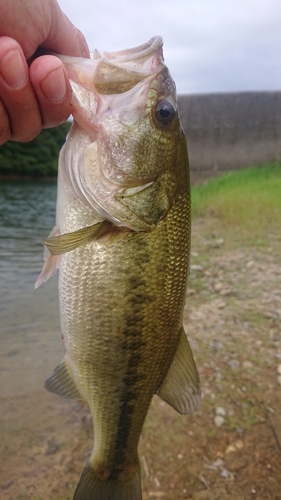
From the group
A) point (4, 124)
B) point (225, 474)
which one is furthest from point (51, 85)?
point (225, 474)

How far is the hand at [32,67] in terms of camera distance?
4.41 feet

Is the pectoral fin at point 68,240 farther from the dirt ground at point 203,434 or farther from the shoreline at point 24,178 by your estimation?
the shoreline at point 24,178

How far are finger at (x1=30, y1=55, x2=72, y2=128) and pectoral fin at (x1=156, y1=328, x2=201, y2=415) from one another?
101 centimetres

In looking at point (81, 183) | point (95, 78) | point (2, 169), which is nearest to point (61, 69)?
point (95, 78)

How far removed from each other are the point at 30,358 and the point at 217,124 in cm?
915

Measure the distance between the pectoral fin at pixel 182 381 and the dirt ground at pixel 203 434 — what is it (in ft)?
3.81

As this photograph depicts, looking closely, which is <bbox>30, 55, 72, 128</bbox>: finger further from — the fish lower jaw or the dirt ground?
the dirt ground

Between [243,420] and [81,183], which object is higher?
[81,183]

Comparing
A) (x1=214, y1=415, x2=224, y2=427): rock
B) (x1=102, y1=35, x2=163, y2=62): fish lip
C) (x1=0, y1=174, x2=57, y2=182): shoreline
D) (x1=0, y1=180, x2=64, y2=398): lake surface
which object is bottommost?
(x1=0, y1=174, x2=57, y2=182): shoreline

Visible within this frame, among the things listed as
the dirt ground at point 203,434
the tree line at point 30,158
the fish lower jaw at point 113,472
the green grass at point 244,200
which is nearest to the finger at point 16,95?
the fish lower jaw at point 113,472

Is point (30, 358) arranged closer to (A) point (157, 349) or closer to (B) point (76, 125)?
(A) point (157, 349)

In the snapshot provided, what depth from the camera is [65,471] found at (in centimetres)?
271

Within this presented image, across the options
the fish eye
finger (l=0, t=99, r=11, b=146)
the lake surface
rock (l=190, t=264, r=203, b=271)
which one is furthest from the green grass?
finger (l=0, t=99, r=11, b=146)

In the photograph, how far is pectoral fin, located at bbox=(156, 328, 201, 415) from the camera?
172 centimetres
